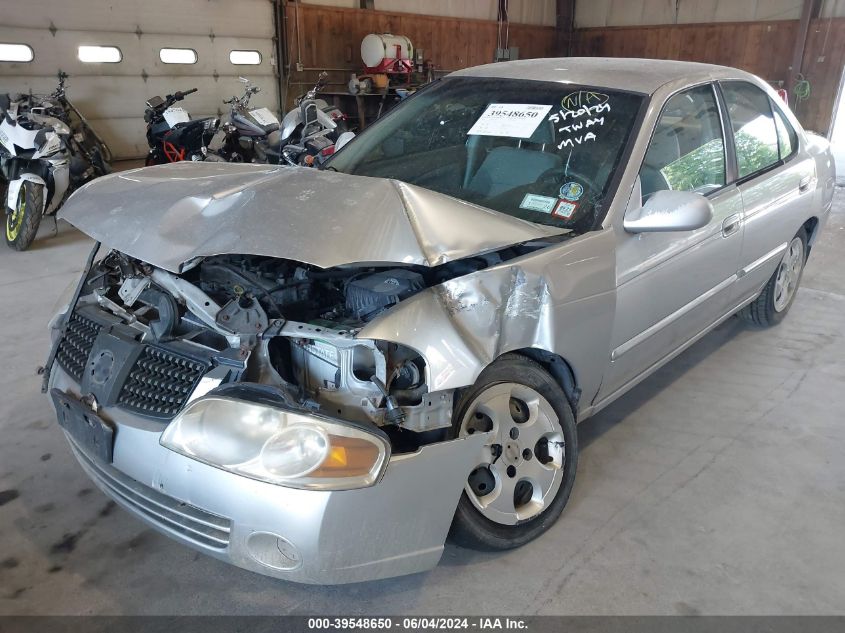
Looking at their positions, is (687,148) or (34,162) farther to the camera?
(34,162)

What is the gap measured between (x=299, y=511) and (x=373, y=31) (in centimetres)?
1098

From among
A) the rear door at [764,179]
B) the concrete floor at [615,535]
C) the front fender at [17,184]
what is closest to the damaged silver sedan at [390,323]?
the concrete floor at [615,535]

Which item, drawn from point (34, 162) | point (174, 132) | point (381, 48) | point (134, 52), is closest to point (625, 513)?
point (34, 162)

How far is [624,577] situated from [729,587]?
30 cm

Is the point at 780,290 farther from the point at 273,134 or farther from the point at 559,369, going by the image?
the point at 273,134

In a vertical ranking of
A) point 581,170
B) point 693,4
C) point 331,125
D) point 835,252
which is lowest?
point 835,252

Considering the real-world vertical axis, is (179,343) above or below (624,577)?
above

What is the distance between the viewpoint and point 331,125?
22.4 ft

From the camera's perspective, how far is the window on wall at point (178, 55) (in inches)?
334

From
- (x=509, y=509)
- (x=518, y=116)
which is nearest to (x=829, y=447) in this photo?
(x=509, y=509)

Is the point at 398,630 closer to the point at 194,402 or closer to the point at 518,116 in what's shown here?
the point at 194,402

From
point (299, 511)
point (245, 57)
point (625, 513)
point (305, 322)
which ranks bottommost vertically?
point (625, 513)

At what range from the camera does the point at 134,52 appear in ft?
26.8

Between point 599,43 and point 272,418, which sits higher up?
point 599,43
